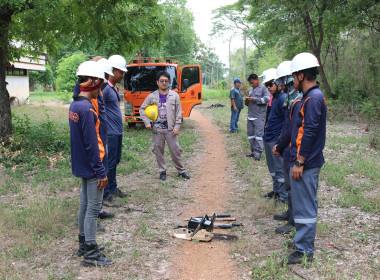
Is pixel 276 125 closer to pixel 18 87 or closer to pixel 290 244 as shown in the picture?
pixel 290 244

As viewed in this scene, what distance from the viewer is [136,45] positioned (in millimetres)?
9984

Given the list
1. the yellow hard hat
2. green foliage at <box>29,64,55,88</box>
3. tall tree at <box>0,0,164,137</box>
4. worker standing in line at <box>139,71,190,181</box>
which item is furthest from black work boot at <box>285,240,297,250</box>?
green foliage at <box>29,64,55,88</box>

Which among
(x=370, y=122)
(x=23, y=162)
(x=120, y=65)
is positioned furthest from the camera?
(x=370, y=122)

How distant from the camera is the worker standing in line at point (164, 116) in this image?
6.80 meters

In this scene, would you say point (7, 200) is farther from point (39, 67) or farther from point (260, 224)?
point (39, 67)

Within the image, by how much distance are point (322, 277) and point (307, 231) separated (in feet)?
1.48

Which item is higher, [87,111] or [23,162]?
[87,111]

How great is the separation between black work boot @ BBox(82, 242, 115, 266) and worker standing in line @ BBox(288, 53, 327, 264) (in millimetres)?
1957

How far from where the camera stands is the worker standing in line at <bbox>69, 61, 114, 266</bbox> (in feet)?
11.6

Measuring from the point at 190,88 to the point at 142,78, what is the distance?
6.42 ft

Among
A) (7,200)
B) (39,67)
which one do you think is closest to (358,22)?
(7,200)

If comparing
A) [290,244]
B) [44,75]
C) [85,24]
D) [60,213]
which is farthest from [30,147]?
[44,75]

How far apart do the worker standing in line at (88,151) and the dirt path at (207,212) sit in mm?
835

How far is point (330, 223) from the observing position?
4812mm
